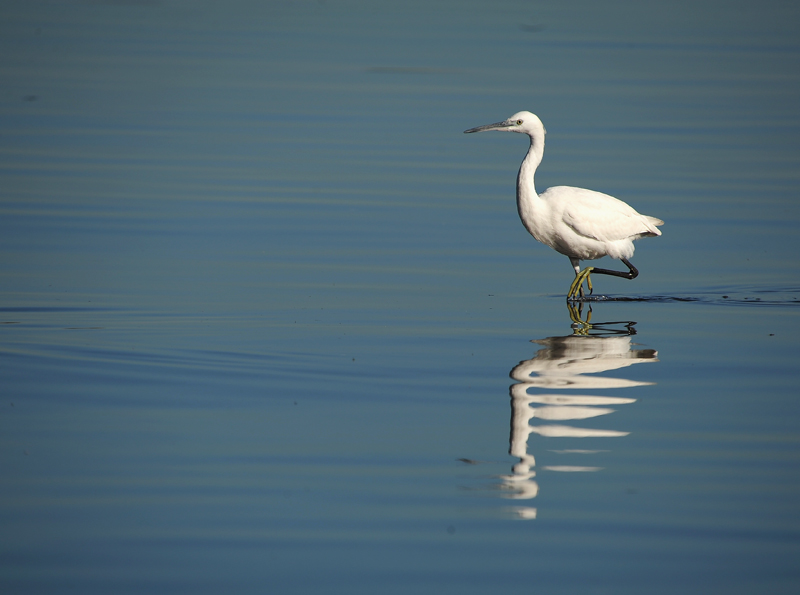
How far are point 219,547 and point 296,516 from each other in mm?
450

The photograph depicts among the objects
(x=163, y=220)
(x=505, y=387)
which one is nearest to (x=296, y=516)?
(x=505, y=387)

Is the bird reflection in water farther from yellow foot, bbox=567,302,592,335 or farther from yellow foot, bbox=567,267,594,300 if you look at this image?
yellow foot, bbox=567,267,594,300

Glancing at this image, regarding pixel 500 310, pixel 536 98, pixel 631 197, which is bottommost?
pixel 500 310

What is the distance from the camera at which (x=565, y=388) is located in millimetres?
7355

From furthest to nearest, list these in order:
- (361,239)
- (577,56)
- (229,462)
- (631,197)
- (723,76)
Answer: (577,56) < (723,76) < (631,197) < (361,239) < (229,462)

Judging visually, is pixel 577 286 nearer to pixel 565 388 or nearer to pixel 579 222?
pixel 579 222

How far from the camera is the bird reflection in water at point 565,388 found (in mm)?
5980

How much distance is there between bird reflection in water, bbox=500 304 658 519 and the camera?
5.98m

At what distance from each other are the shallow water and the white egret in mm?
355

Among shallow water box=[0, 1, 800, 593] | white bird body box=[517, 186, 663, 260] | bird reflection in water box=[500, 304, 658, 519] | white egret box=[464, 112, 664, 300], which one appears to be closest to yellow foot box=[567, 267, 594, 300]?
white egret box=[464, 112, 664, 300]

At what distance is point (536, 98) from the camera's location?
68.8 feet

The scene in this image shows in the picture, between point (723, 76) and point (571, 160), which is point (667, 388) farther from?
point (723, 76)

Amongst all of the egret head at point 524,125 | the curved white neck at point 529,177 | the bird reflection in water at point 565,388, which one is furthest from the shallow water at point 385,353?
the egret head at point 524,125

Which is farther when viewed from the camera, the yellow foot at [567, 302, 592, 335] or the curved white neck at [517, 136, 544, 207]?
the curved white neck at [517, 136, 544, 207]
